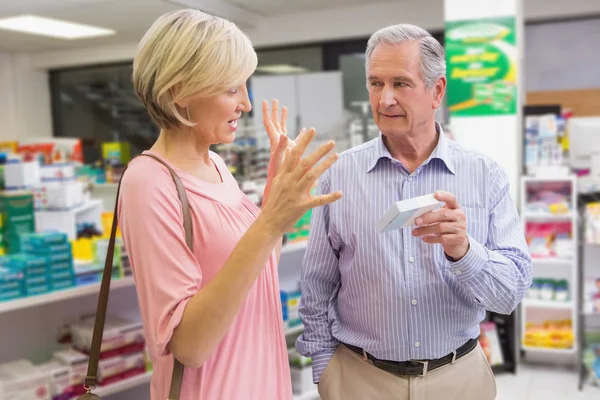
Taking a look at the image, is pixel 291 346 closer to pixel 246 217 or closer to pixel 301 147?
pixel 246 217

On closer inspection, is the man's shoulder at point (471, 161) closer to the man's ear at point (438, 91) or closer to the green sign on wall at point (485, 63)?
the man's ear at point (438, 91)

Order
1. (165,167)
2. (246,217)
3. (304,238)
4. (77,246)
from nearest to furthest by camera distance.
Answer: (165,167) < (246,217) < (77,246) < (304,238)

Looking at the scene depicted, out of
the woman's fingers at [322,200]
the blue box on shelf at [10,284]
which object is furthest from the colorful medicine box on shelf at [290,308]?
the woman's fingers at [322,200]

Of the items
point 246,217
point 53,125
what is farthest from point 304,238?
point 53,125

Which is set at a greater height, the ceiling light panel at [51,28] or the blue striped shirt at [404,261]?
the ceiling light panel at [51,28]

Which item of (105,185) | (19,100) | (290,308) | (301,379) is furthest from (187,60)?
(19,100)

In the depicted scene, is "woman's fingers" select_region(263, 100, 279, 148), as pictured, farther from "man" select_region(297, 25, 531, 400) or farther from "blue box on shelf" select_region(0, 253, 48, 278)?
"blue box on shelf" select_region(0, 253, 48, 278)

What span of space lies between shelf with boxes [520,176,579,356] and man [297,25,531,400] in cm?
369

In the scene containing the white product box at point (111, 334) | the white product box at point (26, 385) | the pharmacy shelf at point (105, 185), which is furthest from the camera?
the pharmacy shelf at point (105, 185)

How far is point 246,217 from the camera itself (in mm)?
1468

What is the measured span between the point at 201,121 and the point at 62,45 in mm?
10955

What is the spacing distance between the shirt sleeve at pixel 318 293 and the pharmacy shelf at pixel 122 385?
4.55ft

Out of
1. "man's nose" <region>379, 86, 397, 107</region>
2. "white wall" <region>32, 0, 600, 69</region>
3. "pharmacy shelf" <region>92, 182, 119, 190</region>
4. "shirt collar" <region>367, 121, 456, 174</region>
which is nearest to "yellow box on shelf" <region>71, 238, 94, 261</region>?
"shirt collar" <region>367, 121, 456, 174</region>

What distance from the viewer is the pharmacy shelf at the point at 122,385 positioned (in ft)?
9.74
